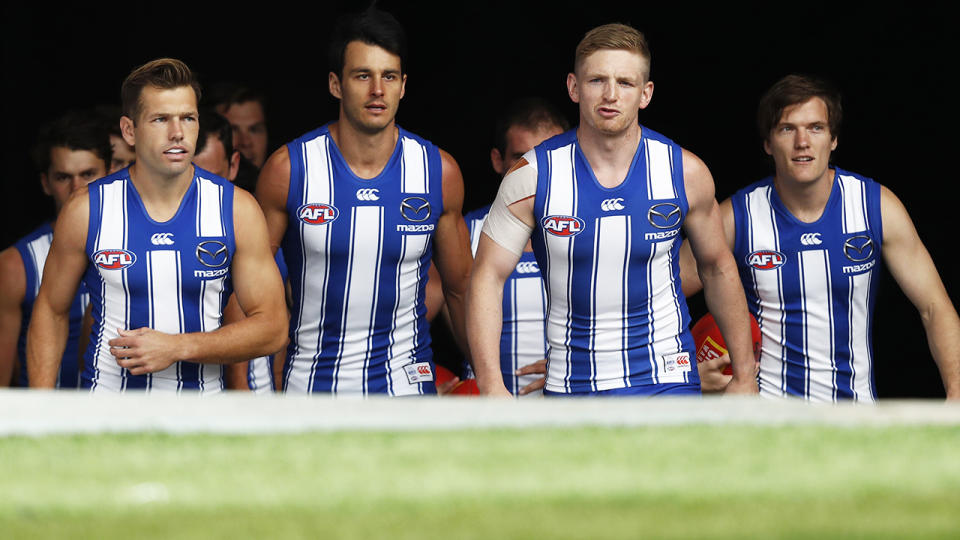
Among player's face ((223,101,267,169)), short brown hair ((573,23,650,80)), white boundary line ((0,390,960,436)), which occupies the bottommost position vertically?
white boundary line ((0,390,960,436))

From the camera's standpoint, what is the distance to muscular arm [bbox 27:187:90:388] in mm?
3750

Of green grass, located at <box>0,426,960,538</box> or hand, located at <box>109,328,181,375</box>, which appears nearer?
green grass, located at <box>0,426,960,538</box>

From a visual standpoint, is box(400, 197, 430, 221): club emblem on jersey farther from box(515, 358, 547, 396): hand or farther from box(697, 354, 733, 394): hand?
box(697, 354, 733, 394): hand

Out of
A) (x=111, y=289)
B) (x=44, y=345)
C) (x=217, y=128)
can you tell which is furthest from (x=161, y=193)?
(x=217, y=128)

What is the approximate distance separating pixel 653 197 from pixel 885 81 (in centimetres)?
282

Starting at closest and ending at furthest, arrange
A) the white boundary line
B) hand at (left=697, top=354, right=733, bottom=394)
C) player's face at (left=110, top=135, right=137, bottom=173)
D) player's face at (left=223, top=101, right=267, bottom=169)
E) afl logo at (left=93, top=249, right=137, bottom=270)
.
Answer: the white boundary line → afl logo at (left=93, top=249, right=137, bottom=270) → hand at (left=697, top=354, right=733, bottom=394) → player's face at (left=110, top=135, right=137, bottom=173) → player's face at (left=223, top=101, right=267, bottom=169)

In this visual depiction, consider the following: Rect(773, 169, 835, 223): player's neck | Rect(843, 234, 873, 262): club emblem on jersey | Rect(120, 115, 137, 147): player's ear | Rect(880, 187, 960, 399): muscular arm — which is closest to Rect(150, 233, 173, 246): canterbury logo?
Rect(120, 115, 137, 147): player's ear

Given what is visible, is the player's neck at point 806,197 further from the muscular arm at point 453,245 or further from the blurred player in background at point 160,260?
the blurred player in background at point 160,260

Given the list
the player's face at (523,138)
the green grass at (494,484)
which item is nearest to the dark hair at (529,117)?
the player's face at (523,138)

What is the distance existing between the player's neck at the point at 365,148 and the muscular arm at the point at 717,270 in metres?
0.95

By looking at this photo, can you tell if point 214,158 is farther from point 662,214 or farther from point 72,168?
point 662,214

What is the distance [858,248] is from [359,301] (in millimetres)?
1591

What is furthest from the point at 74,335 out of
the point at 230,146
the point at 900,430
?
the point at 900,430

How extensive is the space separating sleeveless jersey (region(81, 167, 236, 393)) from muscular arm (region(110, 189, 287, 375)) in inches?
1.6
